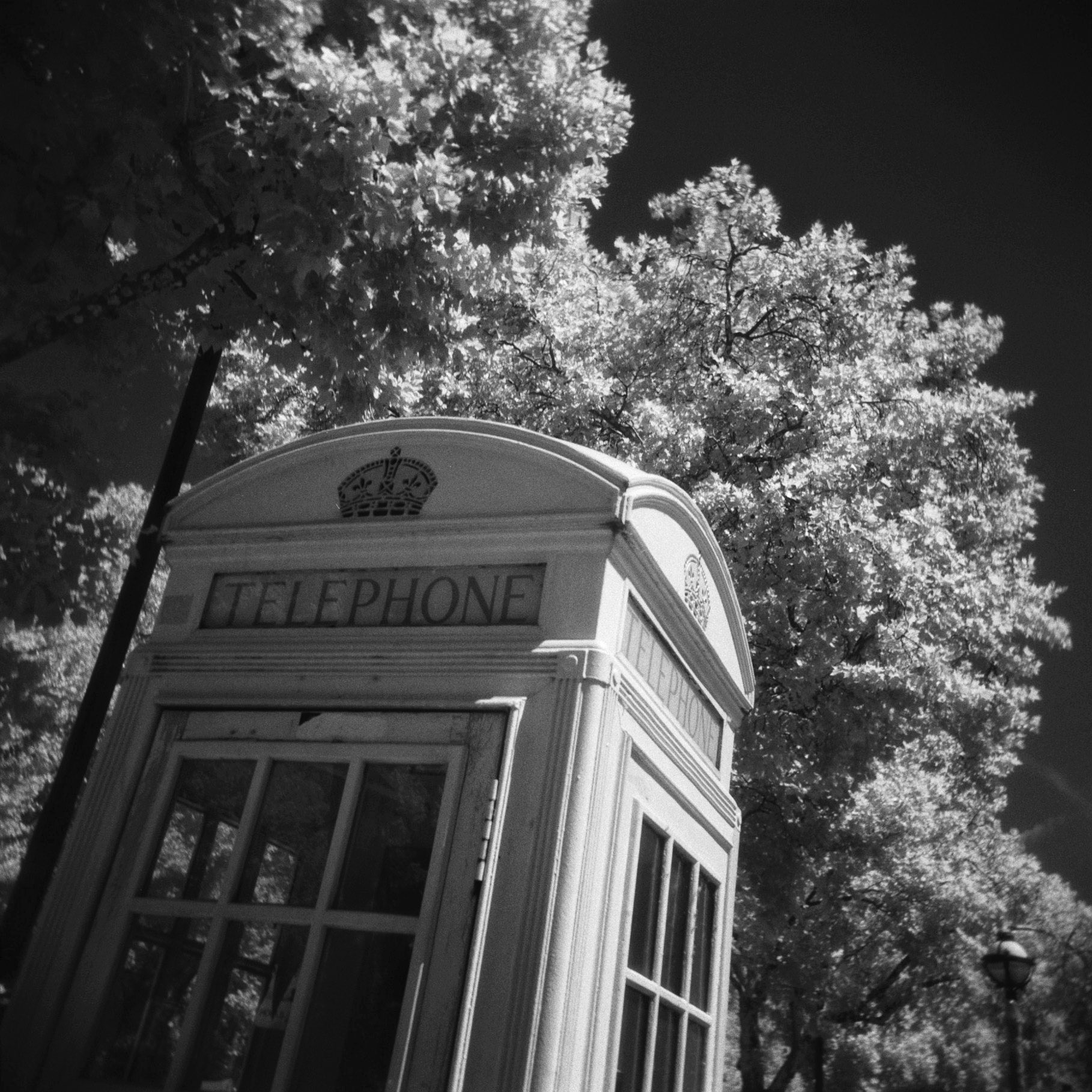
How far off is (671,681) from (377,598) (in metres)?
1.23

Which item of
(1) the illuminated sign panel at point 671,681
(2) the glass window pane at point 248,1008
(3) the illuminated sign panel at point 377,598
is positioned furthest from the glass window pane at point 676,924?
(2) the glass window pane at point 248,1008

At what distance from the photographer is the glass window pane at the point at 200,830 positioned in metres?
3.48

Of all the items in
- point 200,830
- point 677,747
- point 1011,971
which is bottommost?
point 200,830

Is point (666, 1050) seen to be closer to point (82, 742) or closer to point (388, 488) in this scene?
point (388, 488)

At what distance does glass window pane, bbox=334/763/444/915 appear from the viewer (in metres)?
3.21

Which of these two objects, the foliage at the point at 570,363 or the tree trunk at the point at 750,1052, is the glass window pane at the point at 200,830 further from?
the tree trunk at the point at 750,1052

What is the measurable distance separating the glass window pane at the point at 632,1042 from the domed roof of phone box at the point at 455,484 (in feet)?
5.07

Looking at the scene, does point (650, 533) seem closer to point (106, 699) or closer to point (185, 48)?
point (106, 699)

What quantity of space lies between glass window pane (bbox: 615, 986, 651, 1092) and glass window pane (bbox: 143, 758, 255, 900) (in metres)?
1.40

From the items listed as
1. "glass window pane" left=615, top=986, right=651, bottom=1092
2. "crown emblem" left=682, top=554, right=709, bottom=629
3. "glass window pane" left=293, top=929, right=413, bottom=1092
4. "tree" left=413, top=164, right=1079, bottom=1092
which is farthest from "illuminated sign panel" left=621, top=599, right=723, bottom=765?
"tree" left=413, top=164, right=1079, bottom=1092

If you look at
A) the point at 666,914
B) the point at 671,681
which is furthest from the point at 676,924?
the point at 671,681

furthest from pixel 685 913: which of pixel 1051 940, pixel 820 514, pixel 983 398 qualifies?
pixel 1051 940

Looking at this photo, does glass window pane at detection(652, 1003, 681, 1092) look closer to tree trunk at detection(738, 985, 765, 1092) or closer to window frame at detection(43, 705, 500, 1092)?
window frame at detection(43, 705, 500, 1092)

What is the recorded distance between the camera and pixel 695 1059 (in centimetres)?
402
